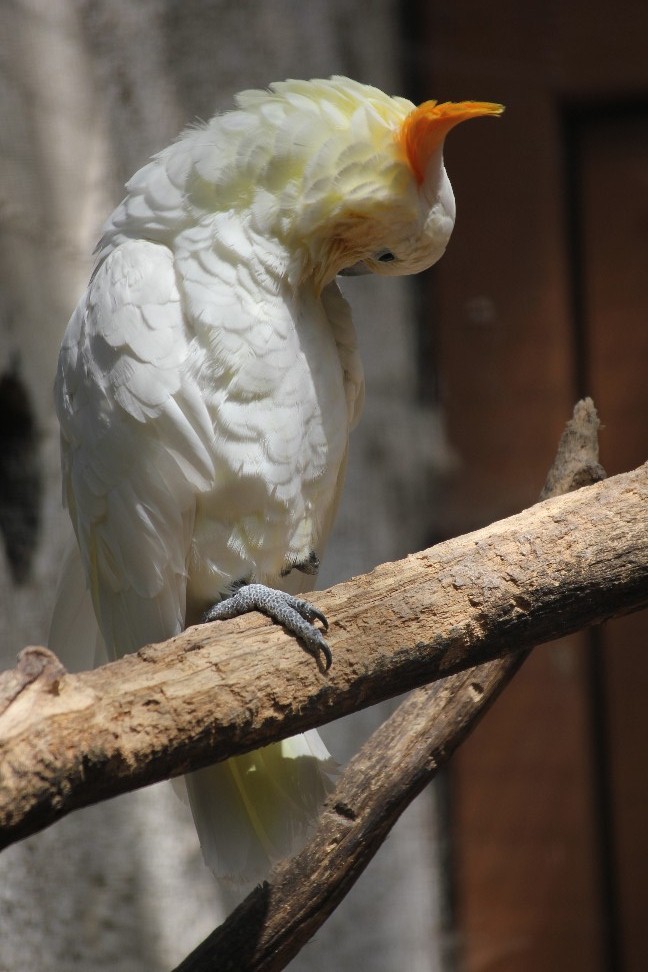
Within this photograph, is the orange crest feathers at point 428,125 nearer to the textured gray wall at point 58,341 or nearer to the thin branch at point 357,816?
the thin branch at point 357,816

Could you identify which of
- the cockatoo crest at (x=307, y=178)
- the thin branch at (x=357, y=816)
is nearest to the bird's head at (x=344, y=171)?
the cockatoo crest at (x=307, y=178)

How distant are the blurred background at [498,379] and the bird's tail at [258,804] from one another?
Result: 0.60 meters

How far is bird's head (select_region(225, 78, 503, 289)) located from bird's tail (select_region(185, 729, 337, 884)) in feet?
1.70

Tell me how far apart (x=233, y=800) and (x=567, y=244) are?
114 centimetres

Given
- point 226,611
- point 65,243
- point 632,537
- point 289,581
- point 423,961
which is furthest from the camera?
point 423,961

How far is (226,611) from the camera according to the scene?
0.97 m

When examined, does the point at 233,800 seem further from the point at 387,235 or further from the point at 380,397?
the point at 380,397

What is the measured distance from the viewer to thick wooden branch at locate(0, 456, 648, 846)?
0.67 m

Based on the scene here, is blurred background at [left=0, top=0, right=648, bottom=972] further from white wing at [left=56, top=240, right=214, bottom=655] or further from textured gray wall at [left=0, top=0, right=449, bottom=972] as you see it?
white wing at [left=56, top=240, right=214, bottom=655]

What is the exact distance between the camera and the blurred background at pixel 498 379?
5.46ft

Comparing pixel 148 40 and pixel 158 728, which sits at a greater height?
pixel 148 40

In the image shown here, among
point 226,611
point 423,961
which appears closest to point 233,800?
point 226,611

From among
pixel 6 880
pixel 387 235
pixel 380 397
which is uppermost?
pixel 387 235

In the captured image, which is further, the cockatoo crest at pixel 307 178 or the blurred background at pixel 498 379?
the blurred background at pixel 498 379
